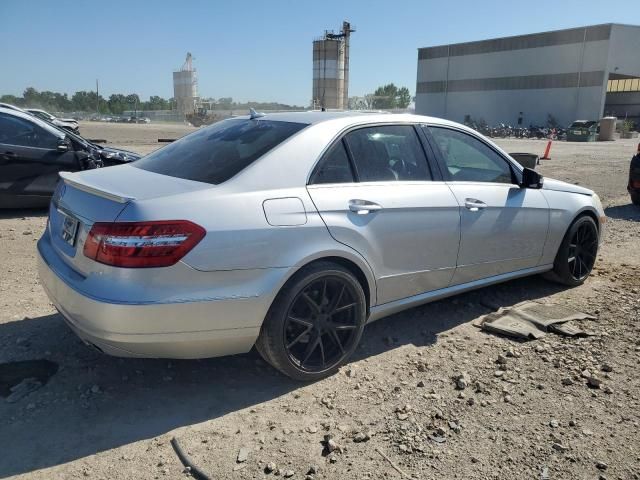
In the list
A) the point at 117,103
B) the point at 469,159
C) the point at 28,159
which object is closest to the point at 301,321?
the point at 469,159

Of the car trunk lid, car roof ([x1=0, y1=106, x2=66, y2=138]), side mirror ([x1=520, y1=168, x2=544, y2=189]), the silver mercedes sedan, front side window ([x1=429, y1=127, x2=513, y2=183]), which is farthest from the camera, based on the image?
car roof ([x1=0, y1=106, x2=66, y2=138])

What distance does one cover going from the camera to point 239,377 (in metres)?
3.51

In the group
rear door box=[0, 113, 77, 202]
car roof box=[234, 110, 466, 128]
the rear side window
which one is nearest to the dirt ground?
the rear side window

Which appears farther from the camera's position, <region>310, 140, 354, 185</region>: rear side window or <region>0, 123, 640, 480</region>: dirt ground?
<region>310, 140, 354, 185</region>: rear side window

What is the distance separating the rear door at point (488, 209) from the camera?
4172 millimetres

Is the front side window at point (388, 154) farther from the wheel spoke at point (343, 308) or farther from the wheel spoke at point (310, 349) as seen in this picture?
the wheel spoke at point (310, 349)

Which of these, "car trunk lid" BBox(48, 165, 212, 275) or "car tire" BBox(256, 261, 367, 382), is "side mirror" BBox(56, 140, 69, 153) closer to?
"car trunk lid" BBox(48, 165, 212, 275)

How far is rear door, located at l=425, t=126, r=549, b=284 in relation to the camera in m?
4.17

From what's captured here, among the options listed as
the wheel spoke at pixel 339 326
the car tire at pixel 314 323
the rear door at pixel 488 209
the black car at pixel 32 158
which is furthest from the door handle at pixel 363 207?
the black car at pixel 32 158

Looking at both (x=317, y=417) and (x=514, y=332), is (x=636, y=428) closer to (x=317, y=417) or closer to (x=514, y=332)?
(x=514, y=332)

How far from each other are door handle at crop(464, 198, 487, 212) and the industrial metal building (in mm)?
59670

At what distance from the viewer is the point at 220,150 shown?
3600mm

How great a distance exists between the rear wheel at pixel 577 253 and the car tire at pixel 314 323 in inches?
101

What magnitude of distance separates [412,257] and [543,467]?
5.14 ft
